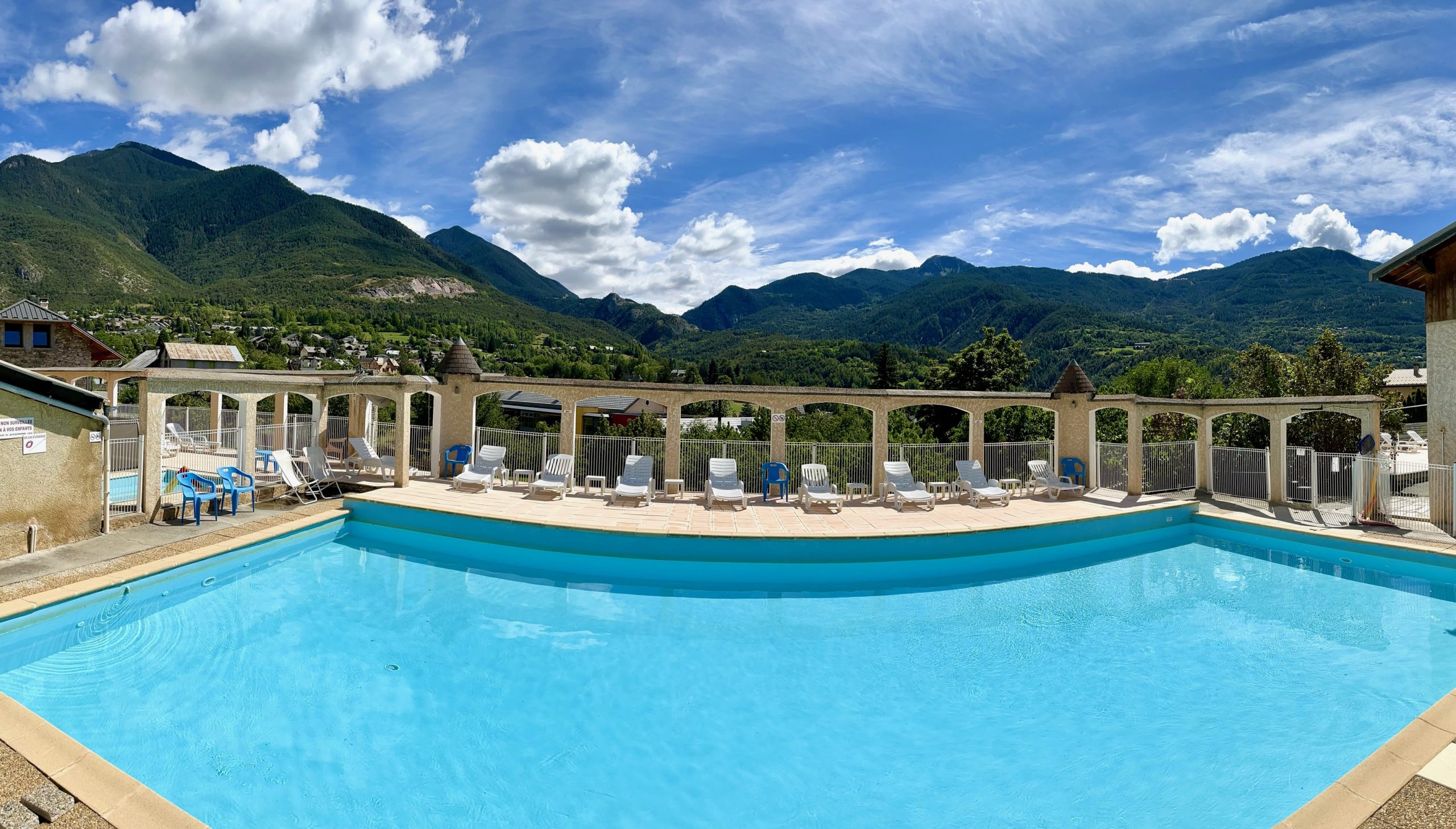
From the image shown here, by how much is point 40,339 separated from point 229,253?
84.6 metres

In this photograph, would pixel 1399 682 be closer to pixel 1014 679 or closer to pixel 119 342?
pixel 1014 679

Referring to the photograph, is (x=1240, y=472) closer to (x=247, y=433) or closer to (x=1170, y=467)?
(x=1170, y=467)

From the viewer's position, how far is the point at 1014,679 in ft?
21.0

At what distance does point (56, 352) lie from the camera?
102 feet

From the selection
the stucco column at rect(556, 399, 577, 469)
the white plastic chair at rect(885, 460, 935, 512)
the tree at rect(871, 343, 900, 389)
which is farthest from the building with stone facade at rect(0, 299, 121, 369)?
the tree at rect(871, 343, 900, 389)

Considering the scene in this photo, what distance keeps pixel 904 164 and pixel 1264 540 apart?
15.0 metres

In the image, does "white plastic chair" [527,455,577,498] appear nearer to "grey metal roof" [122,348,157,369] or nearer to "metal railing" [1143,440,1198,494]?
"metal railing" [1143,440,1198,494]

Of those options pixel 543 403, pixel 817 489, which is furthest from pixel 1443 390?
pixel 543 403

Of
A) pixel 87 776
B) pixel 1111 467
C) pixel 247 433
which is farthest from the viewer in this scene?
pixel 1111 467

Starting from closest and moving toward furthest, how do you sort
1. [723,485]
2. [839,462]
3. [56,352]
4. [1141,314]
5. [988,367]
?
[723,485] < [839,462] < [56,352] < [988,367] < [1141,314]

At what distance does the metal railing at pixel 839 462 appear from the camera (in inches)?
569

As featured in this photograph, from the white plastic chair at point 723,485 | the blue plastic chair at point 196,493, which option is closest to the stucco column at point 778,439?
the white plastic chair at point 723,485

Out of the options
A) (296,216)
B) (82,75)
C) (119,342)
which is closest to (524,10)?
(82,75)

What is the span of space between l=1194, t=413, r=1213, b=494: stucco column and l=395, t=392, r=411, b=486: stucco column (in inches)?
743
